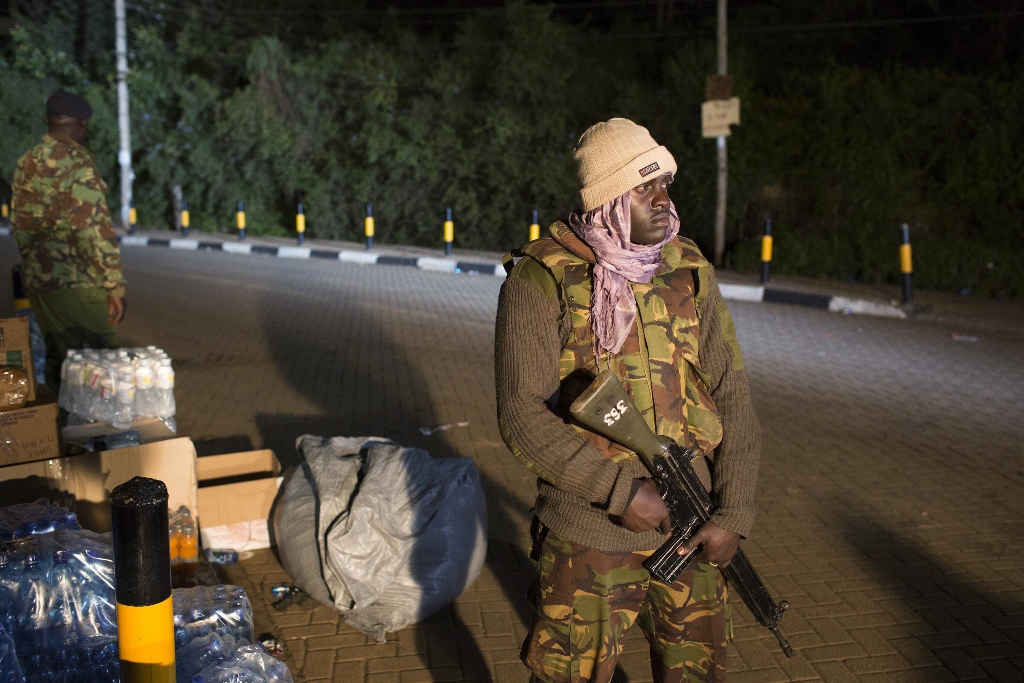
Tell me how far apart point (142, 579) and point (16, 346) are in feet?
7.98

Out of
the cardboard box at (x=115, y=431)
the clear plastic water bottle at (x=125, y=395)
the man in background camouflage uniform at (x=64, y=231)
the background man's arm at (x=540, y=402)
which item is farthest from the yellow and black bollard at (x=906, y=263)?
the background man's arm at (x=540, y=402)

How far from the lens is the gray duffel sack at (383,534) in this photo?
393 centimetres

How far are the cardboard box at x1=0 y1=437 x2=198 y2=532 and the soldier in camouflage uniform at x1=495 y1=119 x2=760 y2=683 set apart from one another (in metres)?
2.16

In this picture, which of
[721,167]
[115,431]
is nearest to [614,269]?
[115,431]

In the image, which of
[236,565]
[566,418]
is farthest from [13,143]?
[566,418]

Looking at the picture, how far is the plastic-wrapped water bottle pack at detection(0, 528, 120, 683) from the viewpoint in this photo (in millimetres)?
2715

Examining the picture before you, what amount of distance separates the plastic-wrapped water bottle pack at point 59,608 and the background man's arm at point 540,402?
1.38 meters

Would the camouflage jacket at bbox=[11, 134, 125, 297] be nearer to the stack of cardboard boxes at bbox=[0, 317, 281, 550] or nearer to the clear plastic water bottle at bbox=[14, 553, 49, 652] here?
the stack of cardboard boxes at bbox=[0, 317, 281, 550]

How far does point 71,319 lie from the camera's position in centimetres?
557

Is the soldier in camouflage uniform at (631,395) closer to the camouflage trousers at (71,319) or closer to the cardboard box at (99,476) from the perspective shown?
the cardboard box at (99,476)

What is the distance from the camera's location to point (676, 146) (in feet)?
63.6

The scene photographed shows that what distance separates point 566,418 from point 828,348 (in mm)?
8344

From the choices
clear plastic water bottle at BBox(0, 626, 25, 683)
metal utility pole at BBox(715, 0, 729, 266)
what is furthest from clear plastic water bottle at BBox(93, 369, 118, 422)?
metal utility pole at BBox(715, 0, 729, 266)

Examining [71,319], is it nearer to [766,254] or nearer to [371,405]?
[371,405]
